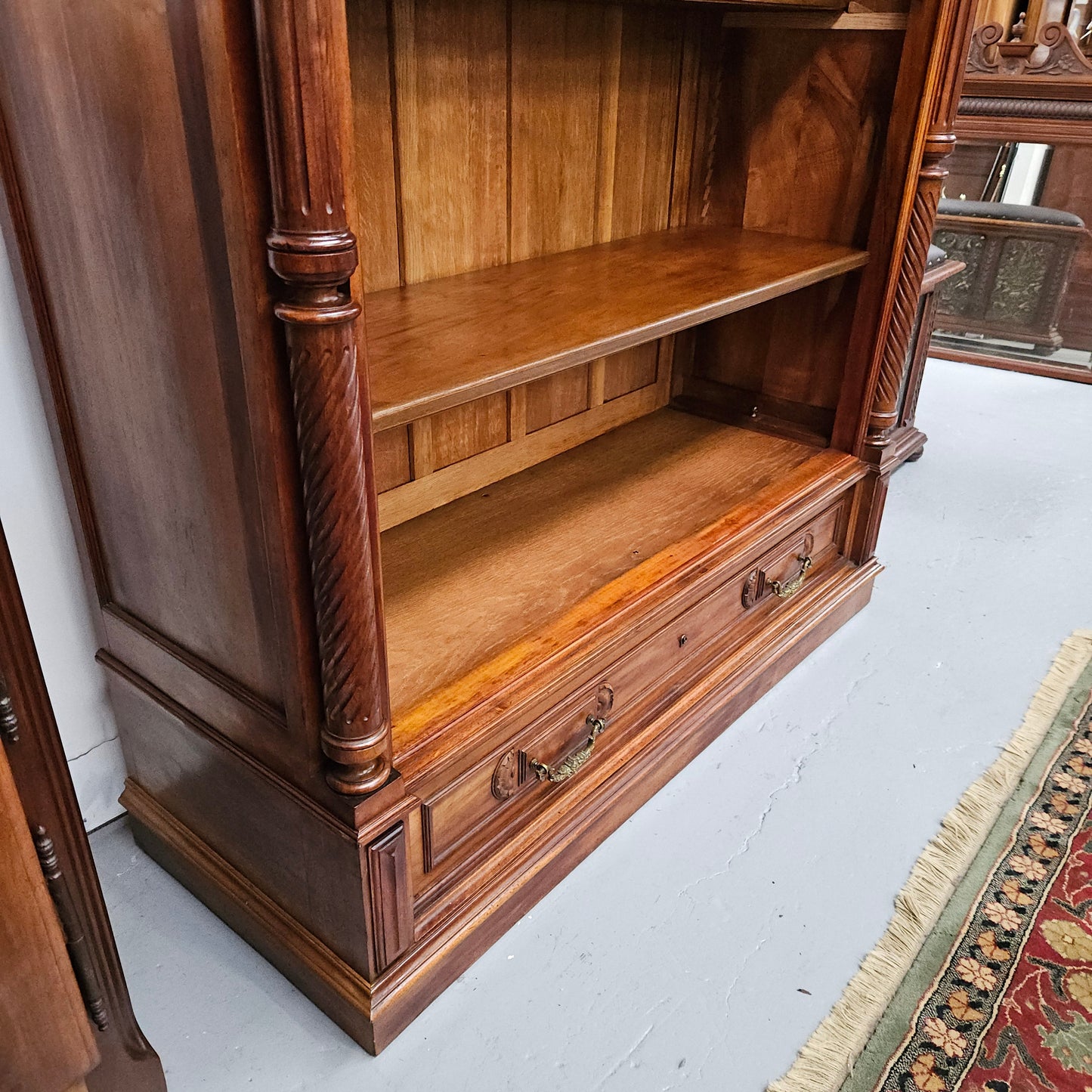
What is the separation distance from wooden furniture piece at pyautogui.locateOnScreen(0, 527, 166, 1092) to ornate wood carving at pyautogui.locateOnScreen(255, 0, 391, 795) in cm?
27

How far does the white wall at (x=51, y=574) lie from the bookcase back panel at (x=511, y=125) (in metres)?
0.49

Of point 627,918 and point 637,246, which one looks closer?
point 627,918

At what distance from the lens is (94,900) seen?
100 centimetres

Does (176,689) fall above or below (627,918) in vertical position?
above

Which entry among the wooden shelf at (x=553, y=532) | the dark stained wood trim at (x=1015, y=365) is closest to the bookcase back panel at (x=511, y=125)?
the wooden shelf at (x=553, y=532)

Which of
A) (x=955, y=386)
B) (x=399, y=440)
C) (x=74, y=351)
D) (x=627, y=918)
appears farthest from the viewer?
(x=955, y=386)

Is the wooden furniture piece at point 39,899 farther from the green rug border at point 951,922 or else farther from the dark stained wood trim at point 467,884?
the green rug border at point 951,922

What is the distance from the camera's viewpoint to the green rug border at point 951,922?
4.07 feet

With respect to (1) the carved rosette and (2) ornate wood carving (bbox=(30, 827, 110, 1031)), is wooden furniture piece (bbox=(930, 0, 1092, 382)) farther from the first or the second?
(2) ornate wood carving (bbox=(30, 827, 110, 1031))

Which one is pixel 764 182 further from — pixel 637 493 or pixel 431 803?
pixel 431 803

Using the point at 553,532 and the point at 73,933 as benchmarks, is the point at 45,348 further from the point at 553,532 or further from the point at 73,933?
the point at 553,532

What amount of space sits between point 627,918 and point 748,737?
20.3 inches

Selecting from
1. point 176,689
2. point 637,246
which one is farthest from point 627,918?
point 637,246

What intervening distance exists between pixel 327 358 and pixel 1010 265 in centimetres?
392
